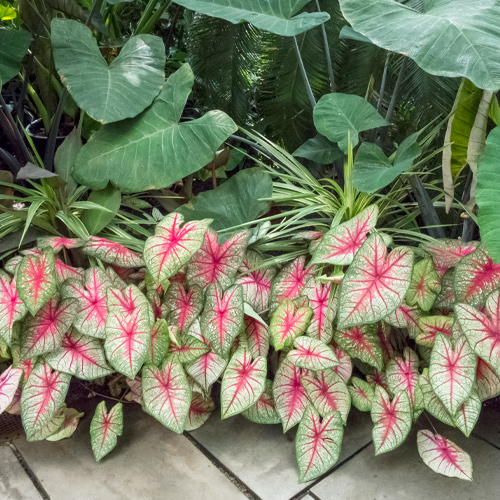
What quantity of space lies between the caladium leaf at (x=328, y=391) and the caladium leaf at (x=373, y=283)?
8.3 inches

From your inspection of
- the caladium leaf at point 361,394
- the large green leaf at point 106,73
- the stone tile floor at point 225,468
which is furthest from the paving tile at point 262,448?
the large green leaf at point 106,73

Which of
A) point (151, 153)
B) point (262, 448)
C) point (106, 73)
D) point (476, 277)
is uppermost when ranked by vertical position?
point (106, 73)

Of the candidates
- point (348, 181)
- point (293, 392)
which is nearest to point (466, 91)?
point (348, 181)

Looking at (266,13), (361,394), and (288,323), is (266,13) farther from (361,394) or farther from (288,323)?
(361,394)

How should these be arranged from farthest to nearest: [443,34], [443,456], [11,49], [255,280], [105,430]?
[11,49]
[255,280]
[105,430]
[443,456]
[443,34]

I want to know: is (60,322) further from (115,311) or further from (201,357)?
(201,357)

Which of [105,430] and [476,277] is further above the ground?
[476,277]

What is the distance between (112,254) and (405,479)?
2.89 ft

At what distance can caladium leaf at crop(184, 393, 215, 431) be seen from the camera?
1.25m

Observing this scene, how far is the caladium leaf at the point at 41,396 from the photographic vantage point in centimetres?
110

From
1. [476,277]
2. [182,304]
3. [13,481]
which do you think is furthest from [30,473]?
[476,277]

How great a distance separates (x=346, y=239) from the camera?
44.2 inches

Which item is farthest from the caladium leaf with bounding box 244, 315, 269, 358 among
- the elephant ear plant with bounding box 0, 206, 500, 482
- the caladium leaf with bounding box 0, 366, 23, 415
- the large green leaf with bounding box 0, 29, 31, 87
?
the large green leaf with bounding box 0, 29, 31, 87

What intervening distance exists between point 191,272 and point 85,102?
0.53 metres
